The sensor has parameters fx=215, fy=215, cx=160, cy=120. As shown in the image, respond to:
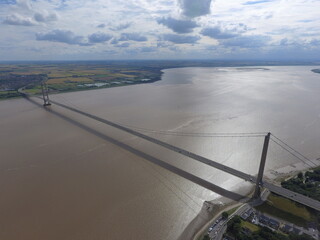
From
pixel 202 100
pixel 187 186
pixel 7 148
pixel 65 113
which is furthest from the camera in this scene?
pixel 202 100

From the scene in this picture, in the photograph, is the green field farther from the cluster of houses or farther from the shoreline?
the cluster of houses

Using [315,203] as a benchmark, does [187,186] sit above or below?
below

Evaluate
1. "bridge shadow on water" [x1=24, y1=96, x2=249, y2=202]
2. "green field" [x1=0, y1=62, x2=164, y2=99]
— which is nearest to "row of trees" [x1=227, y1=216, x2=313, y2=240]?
"bridge shadow on water" [x1=24, y1=96, x2=249, y2=202]

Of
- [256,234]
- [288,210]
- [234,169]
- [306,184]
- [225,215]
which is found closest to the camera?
[256,234]

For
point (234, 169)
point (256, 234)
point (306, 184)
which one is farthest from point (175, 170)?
point (306, 184)

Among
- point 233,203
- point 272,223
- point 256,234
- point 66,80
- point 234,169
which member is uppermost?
point 234,169

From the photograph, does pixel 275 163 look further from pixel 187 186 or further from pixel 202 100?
pixel 202 100

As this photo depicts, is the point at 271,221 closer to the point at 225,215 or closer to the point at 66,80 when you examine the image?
the point at 225,215

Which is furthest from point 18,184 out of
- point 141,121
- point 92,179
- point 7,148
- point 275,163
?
point 275,163
